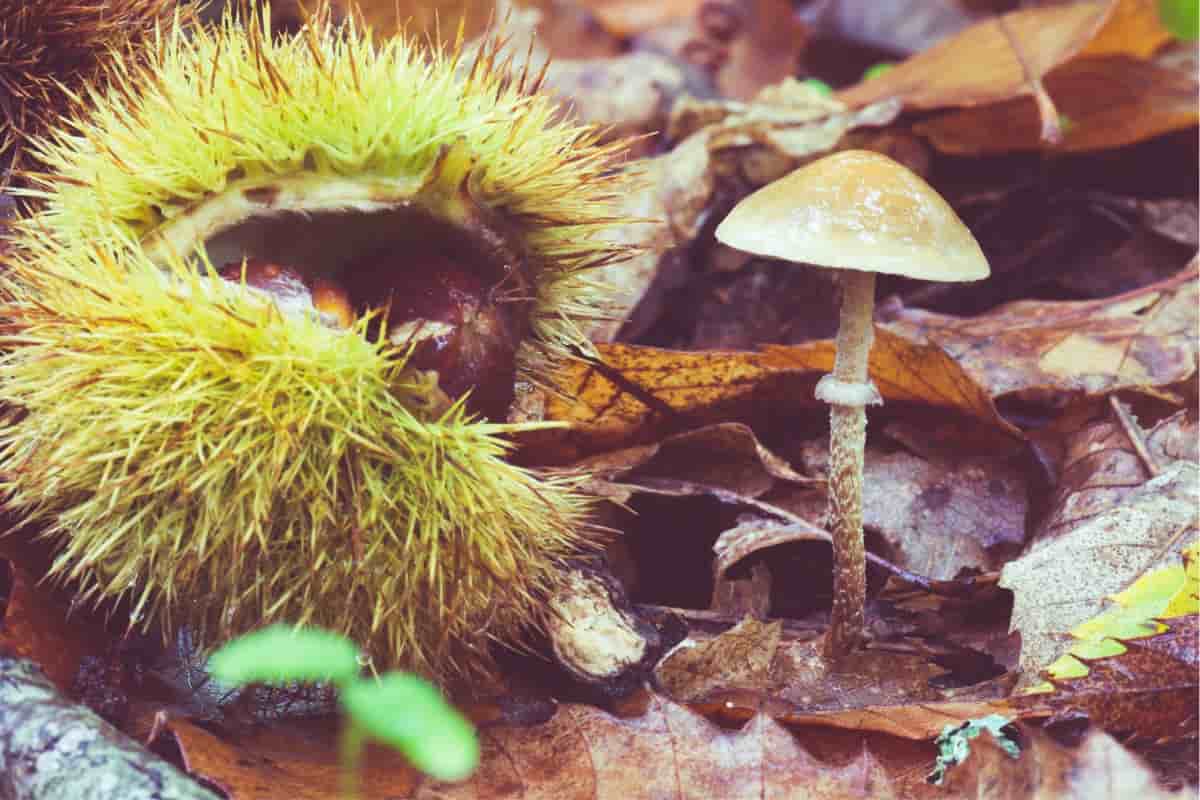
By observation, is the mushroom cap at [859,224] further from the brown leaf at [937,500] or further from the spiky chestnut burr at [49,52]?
the spiky chestnut burr at [49,52]

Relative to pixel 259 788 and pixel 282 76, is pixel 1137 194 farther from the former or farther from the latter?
pixel 259 788

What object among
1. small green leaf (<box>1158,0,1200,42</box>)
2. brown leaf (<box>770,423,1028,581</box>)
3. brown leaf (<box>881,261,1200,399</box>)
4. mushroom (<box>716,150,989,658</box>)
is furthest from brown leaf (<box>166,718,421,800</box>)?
small green leaf (<box>1158,0,1200,42</box>)

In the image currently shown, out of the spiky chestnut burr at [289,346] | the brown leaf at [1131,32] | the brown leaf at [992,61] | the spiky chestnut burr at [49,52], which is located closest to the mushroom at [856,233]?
the spiky chestnut burr at [289,346]

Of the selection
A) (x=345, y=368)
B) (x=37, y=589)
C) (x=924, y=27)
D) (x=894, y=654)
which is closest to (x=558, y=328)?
(x=345, y=368)

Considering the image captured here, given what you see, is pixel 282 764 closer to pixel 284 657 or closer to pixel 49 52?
pixel 284 657

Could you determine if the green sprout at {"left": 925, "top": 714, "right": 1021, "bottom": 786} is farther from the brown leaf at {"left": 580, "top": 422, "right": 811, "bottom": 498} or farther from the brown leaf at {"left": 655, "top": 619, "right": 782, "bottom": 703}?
the brown leaf at {"left": 580, "top": 422, "right": 811, "bottom": 498}
